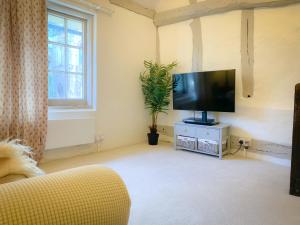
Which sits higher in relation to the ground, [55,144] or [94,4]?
[94,4]

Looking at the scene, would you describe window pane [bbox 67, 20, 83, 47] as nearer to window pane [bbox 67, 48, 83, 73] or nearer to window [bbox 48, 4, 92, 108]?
window [bbox 48, 4, 92, 108]

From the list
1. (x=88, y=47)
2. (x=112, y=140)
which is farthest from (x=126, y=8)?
(x=112, y=140)

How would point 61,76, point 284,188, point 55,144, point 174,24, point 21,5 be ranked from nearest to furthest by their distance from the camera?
1. point 284,188
2. point 21,5
3. point 55,144
4. point 61,76
5. point 174,24

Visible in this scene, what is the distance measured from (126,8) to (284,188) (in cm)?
364

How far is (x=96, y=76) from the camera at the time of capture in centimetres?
364

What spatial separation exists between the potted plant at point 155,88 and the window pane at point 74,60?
3.98ft

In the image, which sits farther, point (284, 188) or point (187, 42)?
point (187, 42)

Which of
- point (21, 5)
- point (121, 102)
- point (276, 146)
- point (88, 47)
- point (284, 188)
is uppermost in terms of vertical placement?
point (21, 5)

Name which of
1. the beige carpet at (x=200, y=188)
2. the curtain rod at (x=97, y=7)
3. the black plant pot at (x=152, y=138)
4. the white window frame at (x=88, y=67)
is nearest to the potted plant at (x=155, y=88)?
the black plant pot at (x=152, y=138)

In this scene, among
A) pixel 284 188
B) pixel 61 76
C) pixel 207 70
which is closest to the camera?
pixel 284 188

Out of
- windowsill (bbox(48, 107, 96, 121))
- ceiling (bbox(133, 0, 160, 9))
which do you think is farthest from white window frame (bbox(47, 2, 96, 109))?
ceiling (bbox(133, 0, 160, 9))

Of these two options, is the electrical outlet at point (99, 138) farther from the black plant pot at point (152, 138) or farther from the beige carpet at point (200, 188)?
the black plant pot at point (152, 138)

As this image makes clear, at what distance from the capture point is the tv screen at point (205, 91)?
3422 millimetres

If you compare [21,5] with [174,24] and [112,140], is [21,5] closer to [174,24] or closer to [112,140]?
[112,140]
